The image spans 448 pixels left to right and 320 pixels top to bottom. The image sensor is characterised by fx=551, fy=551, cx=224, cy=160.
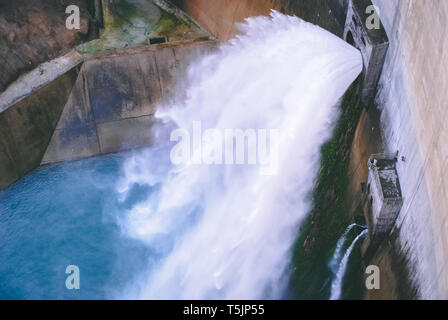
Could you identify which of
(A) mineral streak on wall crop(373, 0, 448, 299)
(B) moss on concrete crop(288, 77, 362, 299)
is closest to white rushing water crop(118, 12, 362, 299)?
(B) moss on concrete crop(288, 77, 362, 299)

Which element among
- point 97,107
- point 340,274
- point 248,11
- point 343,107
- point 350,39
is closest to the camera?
point 340,274

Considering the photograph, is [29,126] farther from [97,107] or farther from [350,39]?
[350,39]

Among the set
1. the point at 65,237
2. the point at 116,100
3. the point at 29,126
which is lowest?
the point at 65,237

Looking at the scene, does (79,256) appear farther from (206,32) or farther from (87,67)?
(206,32)

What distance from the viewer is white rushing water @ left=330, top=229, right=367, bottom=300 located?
55.4ft

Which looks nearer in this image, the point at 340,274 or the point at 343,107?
the point at 340,274

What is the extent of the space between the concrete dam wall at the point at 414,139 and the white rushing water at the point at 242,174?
163 cm

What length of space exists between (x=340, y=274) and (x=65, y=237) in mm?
9673

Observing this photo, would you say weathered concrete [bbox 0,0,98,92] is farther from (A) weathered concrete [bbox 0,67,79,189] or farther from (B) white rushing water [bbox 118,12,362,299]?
(B) white rushing water [bbox 118,12,362,299]

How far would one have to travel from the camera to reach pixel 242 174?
67.8ft

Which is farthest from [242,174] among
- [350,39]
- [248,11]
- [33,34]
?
[33,34]

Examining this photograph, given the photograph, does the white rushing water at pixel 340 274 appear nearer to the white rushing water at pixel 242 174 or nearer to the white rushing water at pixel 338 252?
the white rushing water at pixel 338 252
